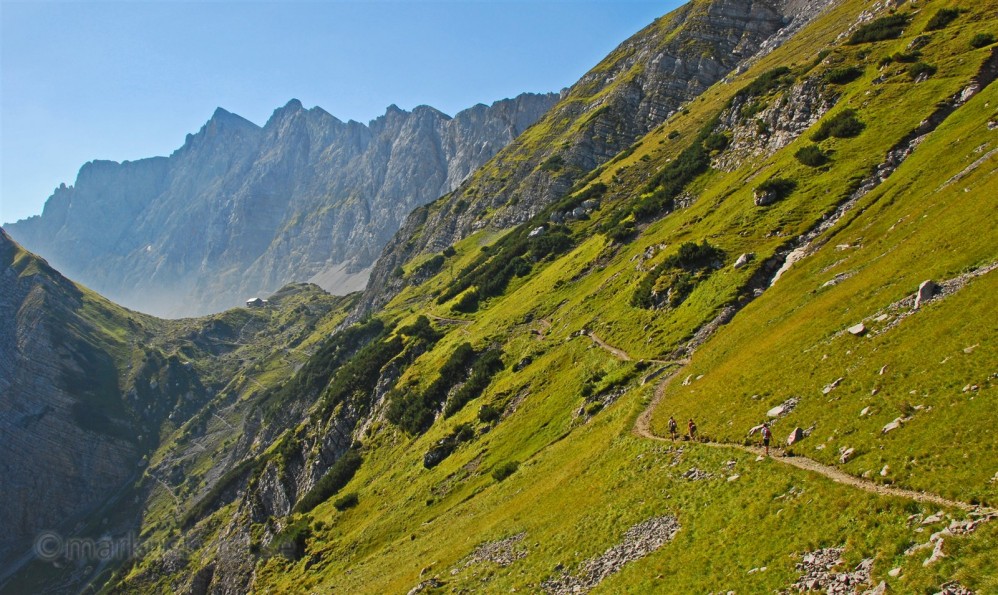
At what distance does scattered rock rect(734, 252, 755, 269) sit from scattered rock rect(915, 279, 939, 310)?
3189cm

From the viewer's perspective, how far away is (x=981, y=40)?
252ft

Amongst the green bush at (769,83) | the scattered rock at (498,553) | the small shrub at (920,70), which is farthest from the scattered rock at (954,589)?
the green bush at (769,83)

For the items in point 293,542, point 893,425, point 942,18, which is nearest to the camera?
point 893,425

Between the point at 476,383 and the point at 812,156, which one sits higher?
the point at 812,156

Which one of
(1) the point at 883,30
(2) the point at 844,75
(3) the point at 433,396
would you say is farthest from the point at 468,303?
(1) the point at 883,30

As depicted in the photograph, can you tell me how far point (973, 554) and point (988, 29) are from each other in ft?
320

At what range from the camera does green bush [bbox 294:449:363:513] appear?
4267 inches

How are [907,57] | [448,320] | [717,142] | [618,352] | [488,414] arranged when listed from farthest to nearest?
1. [448,320]
2. [717,142]
3. [907,57]
4. [488,414]
5. [618,352]

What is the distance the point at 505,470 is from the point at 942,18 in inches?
4217

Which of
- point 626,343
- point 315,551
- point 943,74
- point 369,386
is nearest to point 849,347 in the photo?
point 626,343

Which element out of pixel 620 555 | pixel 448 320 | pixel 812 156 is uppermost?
pixel 448 320

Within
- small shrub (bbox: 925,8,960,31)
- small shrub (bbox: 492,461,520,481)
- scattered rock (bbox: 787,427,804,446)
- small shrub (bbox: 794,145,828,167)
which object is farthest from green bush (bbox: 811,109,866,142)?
small shrub (bbox: 492,461,520,481)

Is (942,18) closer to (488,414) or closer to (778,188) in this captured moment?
(778,188)

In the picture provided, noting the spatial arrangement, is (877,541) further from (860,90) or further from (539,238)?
(539,238)
